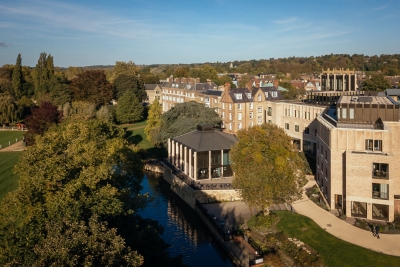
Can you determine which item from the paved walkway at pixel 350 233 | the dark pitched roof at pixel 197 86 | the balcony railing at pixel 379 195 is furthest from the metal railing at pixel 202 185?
the dark pitched roof at pixel 197 86

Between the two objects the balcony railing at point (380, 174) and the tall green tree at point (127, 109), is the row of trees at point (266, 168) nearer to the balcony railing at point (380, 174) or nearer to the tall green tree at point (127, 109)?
the balcony railing at point (380, 174)

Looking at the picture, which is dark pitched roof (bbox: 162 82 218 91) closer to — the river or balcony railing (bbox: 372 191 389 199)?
the river

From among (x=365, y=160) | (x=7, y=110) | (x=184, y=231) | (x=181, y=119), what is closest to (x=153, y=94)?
(x=7, y=110)

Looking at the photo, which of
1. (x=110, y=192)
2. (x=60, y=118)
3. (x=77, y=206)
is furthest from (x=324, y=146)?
(x=60, y=118)

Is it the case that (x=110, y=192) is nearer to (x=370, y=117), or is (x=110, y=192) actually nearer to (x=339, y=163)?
(x=339, y=163)

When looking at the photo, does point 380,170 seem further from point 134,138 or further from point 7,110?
point 7,110

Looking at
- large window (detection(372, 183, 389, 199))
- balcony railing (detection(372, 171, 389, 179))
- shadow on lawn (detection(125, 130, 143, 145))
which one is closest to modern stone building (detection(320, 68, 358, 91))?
balcony railing (detection(372, 171, 389, 179))
